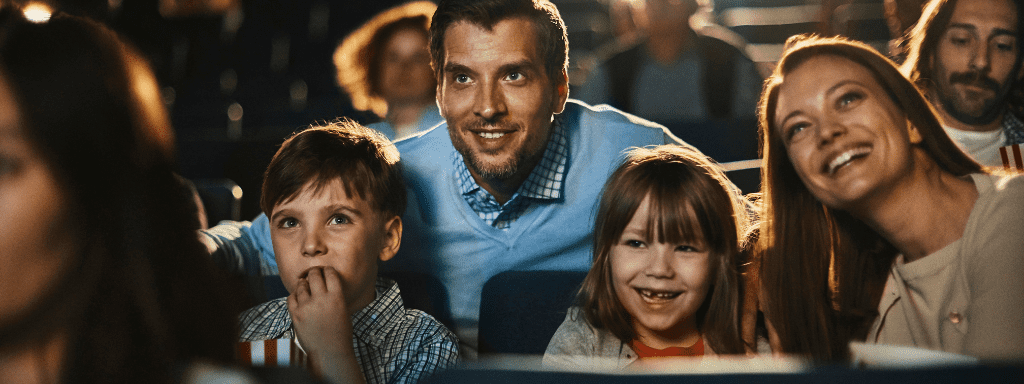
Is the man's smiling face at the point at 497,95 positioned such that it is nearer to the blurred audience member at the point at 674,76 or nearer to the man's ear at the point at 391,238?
the man's ear at the point at 391,238

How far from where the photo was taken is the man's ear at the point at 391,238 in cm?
76

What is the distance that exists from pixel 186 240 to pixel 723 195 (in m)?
0.50

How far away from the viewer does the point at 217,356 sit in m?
0.43

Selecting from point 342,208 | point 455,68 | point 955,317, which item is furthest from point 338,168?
point 955,317

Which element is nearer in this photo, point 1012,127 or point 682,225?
point 682,225

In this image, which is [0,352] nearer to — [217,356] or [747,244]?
[217,356]

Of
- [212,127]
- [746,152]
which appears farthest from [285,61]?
[746,152]

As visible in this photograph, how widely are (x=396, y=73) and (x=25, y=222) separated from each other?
2.16 ft

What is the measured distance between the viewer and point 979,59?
767 mm

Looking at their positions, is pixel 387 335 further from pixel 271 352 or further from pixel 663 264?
pixel 663 264

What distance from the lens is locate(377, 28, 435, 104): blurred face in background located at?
0.93 meters

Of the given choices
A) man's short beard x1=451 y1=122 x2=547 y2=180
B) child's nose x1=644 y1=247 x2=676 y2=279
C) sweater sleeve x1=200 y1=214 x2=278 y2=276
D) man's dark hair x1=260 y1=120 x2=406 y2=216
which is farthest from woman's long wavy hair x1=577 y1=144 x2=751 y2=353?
sweater sleeve x1=200 y1=214 x2=278 y2=276

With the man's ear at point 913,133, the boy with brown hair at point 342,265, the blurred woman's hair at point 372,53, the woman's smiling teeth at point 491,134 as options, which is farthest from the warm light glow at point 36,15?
the man's ear at point 913,133

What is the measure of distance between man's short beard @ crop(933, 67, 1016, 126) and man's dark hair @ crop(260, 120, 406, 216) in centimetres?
59
